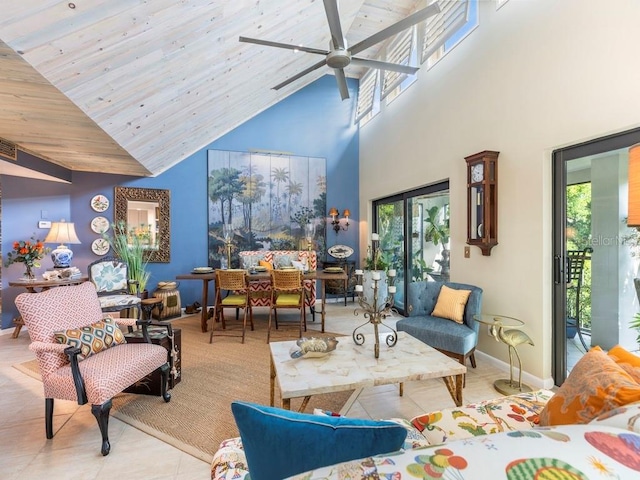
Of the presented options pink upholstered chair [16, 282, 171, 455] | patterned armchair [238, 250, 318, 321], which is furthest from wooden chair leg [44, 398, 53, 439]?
patterned armchair [238, 250, 318, 321]

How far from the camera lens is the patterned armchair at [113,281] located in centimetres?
413

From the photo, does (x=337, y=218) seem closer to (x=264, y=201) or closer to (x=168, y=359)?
(x=264, y=201)

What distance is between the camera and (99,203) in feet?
17.4

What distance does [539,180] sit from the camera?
268 centimetres

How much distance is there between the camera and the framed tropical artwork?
19.5 feet

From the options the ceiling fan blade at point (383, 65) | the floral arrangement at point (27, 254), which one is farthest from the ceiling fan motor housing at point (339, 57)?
the floral arrangement at point (27, 254)

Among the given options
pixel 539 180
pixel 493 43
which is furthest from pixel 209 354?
pixel 493 43

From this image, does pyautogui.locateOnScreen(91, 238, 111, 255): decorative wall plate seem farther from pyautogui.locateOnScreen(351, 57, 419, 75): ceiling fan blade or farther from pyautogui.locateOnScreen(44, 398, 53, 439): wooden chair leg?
pyautogui.locateOnScreen(351, 57, 419, 75): ceiling fan blade

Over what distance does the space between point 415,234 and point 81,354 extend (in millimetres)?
4351

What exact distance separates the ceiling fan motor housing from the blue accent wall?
11.8 ft

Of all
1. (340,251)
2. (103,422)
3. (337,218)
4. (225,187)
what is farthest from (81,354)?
(337,218)

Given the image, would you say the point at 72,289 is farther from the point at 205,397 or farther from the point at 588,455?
the point at 588,455

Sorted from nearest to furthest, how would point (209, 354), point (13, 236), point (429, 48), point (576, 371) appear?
point (576, 371), point (209, 354), point (429, 48), point (13, 236)

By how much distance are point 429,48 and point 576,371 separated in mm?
4240
